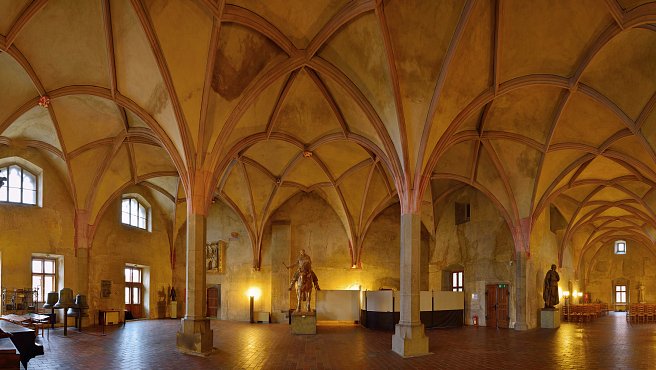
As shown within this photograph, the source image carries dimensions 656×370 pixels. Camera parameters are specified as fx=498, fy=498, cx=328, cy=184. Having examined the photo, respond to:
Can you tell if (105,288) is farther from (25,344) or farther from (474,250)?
(474,250)

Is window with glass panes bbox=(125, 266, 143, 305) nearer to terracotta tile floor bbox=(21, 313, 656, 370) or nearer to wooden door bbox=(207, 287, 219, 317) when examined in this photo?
wooden door bbox=(207, 287, 219, 317)

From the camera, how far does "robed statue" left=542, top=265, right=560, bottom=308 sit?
2344 centimetres

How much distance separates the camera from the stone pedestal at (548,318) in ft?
76.6

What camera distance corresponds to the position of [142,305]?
27.2 metres

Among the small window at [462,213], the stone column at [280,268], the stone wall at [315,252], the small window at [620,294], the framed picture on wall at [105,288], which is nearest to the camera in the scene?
the framed picture on wall at [105,288]

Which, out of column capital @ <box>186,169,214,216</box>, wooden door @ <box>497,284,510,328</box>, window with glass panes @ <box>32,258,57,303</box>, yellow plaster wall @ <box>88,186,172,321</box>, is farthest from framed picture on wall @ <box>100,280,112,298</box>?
wooden door @ <box>497,284,510,328</box>

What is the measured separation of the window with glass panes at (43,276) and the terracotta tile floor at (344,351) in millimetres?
2491

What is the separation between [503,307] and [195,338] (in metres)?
15.5

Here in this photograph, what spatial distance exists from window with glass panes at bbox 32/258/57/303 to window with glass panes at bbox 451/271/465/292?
19288 mm

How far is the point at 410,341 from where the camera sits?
47.0 feet

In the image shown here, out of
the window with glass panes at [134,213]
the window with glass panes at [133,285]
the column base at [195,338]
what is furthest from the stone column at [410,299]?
the window with glass panes at [133,285]

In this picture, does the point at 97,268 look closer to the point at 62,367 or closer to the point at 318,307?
the point at 318,307

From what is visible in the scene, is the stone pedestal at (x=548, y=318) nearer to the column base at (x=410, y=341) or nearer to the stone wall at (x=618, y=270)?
the column base at (x=410, y=341)

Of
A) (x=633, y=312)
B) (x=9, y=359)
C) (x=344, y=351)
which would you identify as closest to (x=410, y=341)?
(x=344, y=351)
